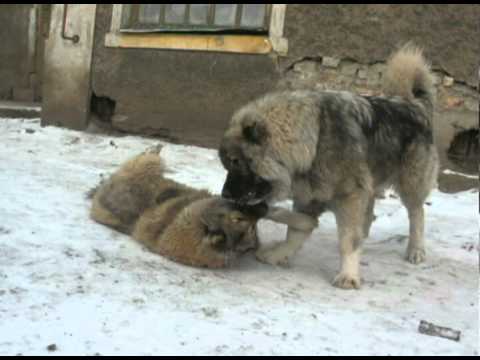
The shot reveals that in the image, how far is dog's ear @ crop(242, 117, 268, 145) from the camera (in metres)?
3.83

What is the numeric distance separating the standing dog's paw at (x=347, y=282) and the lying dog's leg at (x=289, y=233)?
1.52 ft

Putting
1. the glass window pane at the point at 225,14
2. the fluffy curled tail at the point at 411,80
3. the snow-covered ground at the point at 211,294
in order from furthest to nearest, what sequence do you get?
the glass window pane at the point at 225,14 < the fluffy curled tail at the point at 411,80 < the snow-covered ground at the point at 211,294

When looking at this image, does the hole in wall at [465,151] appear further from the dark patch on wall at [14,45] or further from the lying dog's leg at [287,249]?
the dark patch on wall at [14,45]

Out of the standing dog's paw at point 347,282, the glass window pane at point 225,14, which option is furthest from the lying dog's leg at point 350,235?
the glass window pane at point 225,14

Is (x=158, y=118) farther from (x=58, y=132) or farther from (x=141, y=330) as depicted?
(x=141, y=330)

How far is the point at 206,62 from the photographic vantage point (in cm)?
808

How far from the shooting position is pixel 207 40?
8.04m

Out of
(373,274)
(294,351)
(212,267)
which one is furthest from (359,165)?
(294,351)

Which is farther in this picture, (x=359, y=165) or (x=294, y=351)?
(x=359, y=165)

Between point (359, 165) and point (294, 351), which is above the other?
point (359, 165)

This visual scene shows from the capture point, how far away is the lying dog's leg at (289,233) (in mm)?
4266

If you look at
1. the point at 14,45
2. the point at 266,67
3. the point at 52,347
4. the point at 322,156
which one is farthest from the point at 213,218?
the point at 14,45

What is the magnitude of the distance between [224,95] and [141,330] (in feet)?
17.6

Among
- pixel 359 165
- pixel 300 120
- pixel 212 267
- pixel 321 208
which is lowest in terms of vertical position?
pixel 212 267
